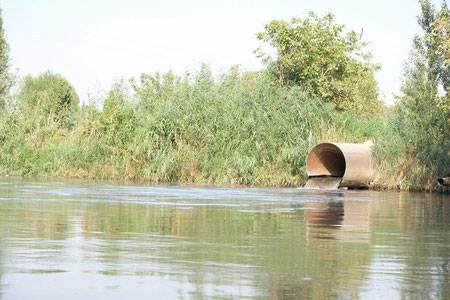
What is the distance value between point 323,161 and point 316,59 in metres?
12.0

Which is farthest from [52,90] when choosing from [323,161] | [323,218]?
[323,218]

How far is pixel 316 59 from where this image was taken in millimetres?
39906

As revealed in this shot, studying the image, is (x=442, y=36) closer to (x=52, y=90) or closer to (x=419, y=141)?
(x=419, y=141)

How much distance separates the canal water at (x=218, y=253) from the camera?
19.6 feet

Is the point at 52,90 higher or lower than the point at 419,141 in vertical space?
higher

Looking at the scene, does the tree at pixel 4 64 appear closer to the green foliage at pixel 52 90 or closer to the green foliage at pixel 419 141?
the green foliage at pixel 52 90

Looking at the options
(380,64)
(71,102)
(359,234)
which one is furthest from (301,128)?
(71,102)

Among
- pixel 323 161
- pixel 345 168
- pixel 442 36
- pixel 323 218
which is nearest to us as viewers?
pixel 323 218

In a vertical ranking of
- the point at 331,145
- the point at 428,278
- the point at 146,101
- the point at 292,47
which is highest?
the point at 292,47

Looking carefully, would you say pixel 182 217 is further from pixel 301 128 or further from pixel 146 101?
pixel 146 101

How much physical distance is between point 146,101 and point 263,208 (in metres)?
18.5

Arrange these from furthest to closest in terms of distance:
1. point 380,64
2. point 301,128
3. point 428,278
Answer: point 380,64 < point 301,128 < point 428,278

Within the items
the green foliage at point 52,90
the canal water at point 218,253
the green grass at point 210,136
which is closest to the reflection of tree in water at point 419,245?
the canal water at point 218,253

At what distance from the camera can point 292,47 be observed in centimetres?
4038
